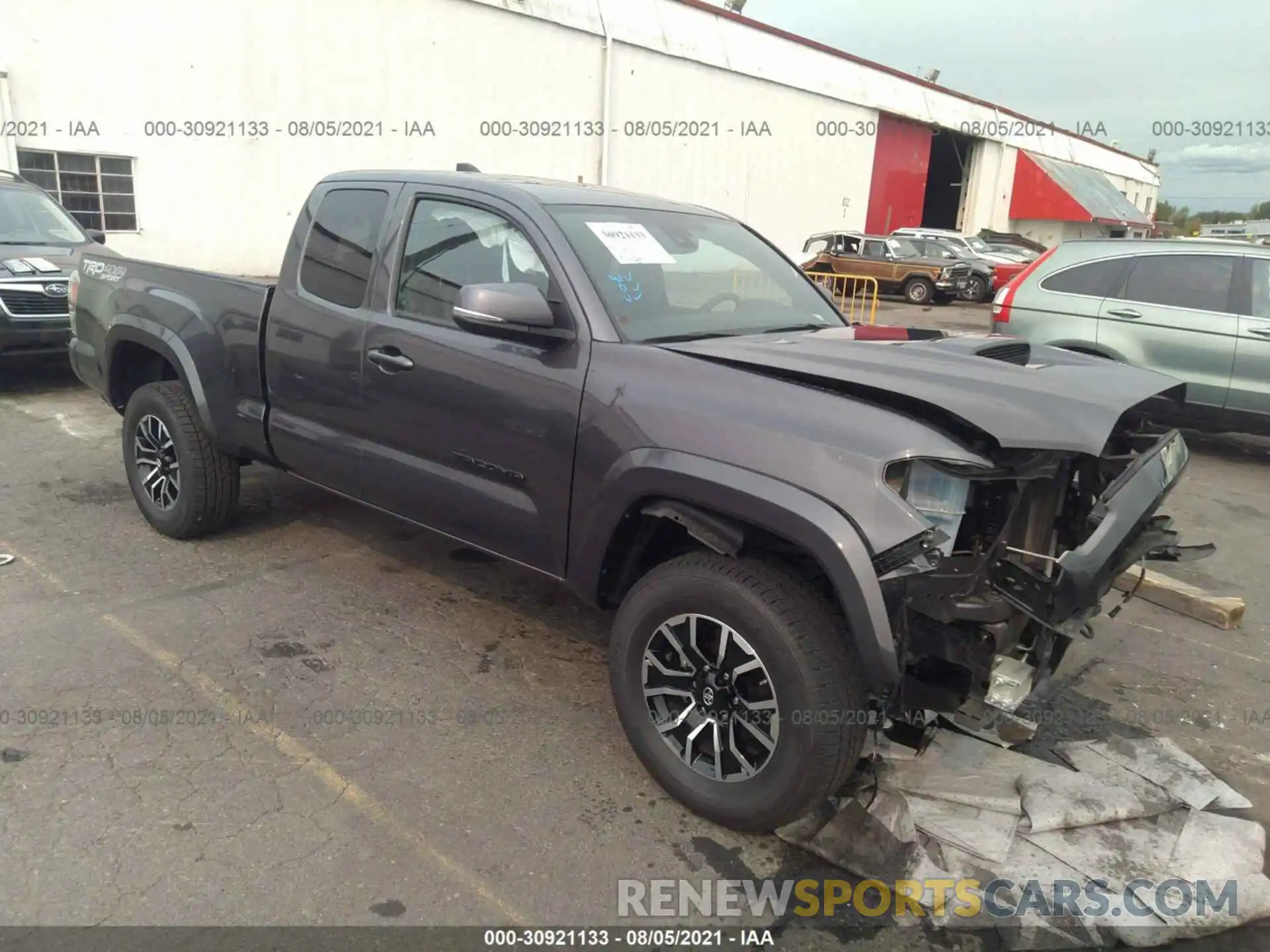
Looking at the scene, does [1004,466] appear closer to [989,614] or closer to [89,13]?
[989,614]

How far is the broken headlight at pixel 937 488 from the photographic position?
254 centimetres

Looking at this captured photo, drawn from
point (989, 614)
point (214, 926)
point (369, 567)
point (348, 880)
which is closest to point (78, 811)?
point (214, 926)

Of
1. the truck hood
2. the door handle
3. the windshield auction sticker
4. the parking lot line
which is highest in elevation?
the windshield auction sticker

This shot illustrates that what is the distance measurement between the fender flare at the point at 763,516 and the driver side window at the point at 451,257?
3.00 ft

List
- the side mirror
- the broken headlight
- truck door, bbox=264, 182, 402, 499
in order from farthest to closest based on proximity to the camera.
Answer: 1. truck door, bbox=264, 182, 402, 499
2. the side mirror
3. the broken headlight

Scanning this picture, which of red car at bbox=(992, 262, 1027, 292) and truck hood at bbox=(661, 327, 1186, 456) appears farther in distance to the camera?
red car at bbox=(992, 262, 1027, 292)

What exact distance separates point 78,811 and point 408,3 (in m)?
16.4

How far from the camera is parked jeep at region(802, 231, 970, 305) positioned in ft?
67.6

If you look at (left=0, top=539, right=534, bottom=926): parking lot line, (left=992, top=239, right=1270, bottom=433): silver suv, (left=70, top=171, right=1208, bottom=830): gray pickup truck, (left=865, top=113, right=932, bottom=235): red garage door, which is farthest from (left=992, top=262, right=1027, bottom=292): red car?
(left=0, top=539, right=534, bottom=926): parking lot line

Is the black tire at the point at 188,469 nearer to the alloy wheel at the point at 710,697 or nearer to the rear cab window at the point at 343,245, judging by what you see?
the rear cab window at the point at 343,245

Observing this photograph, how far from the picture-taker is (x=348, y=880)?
8.46ft

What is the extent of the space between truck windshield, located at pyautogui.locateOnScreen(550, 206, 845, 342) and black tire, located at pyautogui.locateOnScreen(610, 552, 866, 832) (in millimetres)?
896

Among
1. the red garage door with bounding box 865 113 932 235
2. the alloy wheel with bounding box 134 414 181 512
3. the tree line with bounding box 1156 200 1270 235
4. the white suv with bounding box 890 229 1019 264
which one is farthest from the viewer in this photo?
the tree line with bounding box 1156 200 1270 235

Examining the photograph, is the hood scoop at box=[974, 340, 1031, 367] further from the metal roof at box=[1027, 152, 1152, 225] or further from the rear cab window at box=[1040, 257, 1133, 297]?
the metal roof at box=[1027, 152, 1152, 225]
